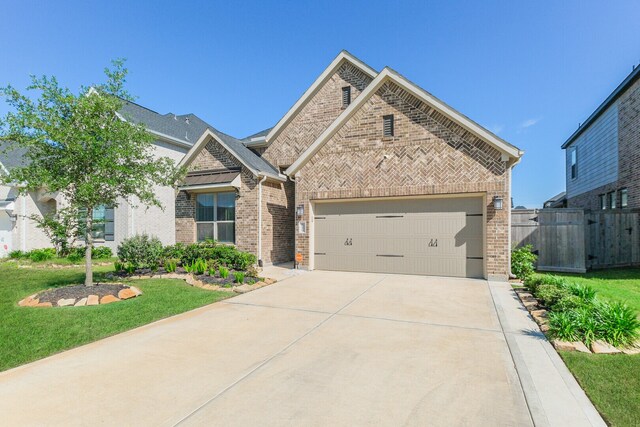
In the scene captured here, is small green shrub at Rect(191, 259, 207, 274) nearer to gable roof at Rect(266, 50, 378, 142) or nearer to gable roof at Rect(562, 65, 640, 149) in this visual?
gable roof at Rect(266, 50, 378, 142)

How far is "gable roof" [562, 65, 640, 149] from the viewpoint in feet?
37.9

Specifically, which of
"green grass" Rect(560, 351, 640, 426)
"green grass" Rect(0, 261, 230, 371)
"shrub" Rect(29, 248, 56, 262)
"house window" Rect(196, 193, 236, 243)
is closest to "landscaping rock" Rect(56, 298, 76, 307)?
"green grass" Rect(0, 261, 230, 371)

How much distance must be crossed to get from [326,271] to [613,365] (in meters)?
7.72

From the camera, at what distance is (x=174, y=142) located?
16.2 meters

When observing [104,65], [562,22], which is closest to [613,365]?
[562,22]

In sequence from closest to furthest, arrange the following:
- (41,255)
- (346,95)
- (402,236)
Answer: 1. (402,236)
2. (41,255)
3. (346,95)

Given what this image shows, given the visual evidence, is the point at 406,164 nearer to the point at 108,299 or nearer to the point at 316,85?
the point at 316,85

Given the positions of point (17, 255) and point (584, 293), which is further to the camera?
point (17, 255)

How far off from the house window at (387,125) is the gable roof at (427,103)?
95 cm

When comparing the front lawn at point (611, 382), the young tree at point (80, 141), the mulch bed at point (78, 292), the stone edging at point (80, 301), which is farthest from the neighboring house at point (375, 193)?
the front lawn at point (611, 382)

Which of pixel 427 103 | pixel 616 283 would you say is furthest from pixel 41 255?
pixel 616 283

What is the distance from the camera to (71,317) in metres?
5.38

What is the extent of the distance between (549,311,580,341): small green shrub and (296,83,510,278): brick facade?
4.33 metres

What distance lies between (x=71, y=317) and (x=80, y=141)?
372cm
